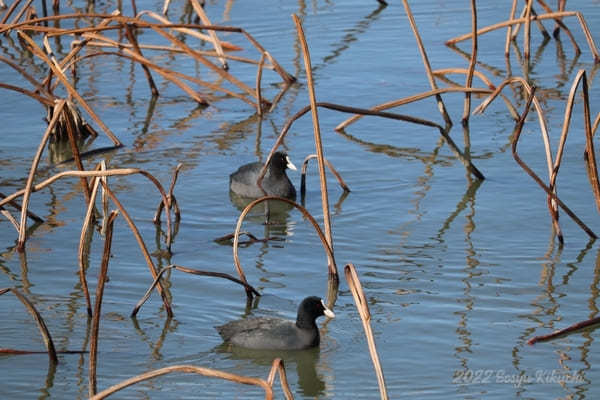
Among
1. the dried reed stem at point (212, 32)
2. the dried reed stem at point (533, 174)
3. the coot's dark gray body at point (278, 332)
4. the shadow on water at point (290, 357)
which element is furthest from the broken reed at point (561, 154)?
the dried reed stem at point (212, 32)

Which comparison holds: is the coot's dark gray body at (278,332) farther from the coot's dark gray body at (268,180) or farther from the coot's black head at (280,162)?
the coot's black head at (280,162)

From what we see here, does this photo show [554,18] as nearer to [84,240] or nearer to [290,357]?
[290,357]

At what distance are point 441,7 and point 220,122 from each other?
589 cm

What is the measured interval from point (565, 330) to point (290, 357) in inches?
73.5

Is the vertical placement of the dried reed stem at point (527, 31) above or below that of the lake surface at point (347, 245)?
above

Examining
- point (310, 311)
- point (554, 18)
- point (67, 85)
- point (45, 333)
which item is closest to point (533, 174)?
point (310, 311)

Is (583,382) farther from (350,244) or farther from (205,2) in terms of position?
(205,2)

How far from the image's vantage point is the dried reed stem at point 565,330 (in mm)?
7559

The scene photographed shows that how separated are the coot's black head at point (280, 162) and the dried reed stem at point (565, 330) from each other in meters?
4.15

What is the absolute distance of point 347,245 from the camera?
31.8 feet

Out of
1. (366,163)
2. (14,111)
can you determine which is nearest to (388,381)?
(366,163)

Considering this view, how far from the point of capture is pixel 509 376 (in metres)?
7.11

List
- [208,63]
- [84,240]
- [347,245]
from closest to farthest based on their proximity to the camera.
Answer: [84,240]
[347,245]
[208,63]

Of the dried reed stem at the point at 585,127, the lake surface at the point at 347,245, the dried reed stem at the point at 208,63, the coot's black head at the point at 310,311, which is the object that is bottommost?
the lake surface at the point at 347,245
